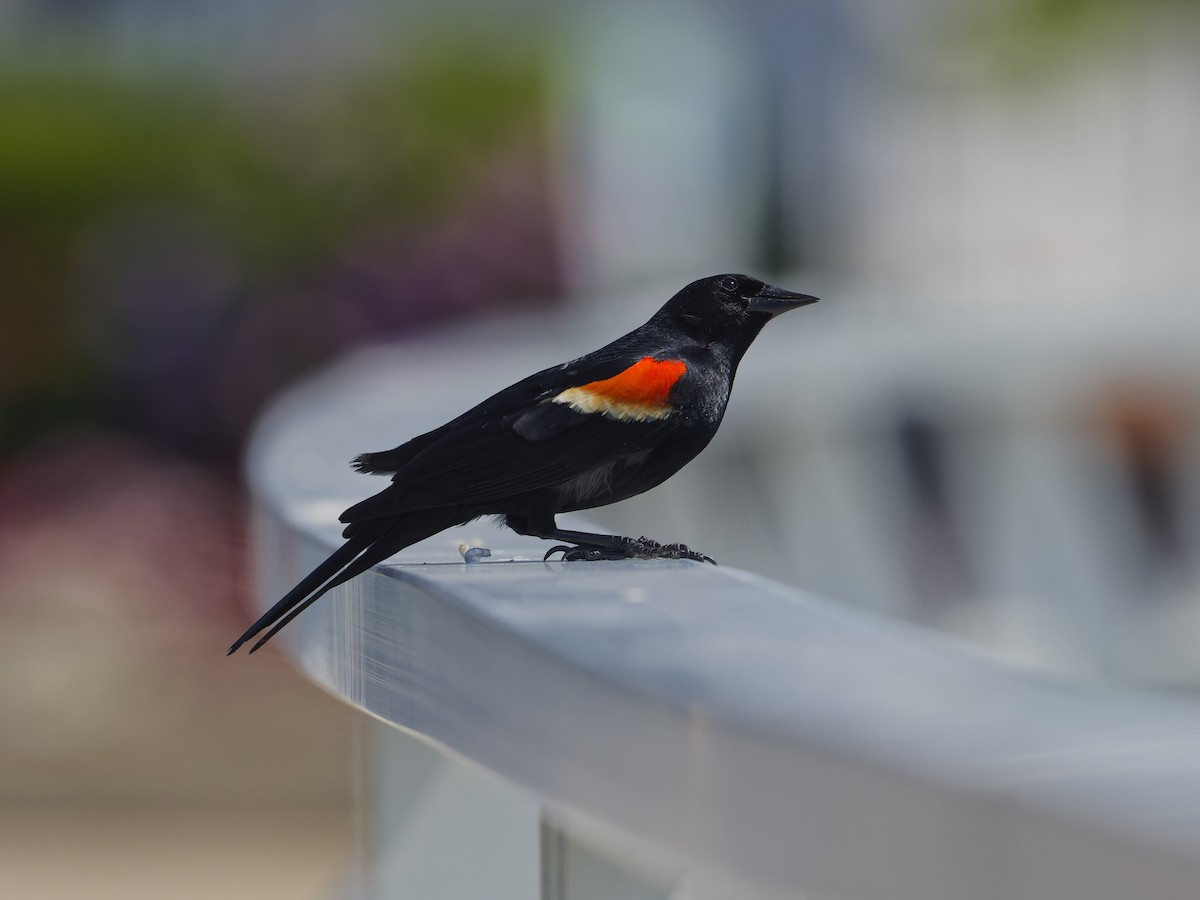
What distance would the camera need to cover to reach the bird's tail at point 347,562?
5.67 ft

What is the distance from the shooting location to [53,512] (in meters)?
7.57

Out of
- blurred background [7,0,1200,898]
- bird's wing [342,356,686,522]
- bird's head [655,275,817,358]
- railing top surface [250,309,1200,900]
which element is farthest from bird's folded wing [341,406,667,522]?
blurred background [7,0,1200,898]

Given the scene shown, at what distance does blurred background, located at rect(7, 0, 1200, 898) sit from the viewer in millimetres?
6262

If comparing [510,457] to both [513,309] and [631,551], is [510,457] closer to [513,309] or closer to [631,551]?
[631,551]

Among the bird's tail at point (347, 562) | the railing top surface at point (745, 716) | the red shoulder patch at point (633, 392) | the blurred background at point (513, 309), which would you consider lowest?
the blurred background at point (513, 309)

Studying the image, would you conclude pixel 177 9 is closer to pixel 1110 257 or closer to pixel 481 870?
pixel 1110 257

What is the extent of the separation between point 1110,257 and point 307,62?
4703mm

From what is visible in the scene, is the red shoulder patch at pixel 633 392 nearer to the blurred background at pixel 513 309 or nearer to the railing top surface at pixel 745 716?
the railing top surface at pixel 745 716

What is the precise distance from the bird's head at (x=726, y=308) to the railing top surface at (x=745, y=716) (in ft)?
1.90

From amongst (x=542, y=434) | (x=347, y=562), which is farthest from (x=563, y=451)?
(x=347, y=562)

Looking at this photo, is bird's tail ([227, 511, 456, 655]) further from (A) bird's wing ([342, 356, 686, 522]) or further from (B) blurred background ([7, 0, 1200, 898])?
(B) blurred background ([7, 0, 1200, 898])


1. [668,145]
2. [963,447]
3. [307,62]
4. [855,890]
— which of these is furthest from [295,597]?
[668,145]

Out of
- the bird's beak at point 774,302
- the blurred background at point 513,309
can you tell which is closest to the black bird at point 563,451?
the bird's beak at point 774,302

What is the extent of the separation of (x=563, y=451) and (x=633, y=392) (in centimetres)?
12
